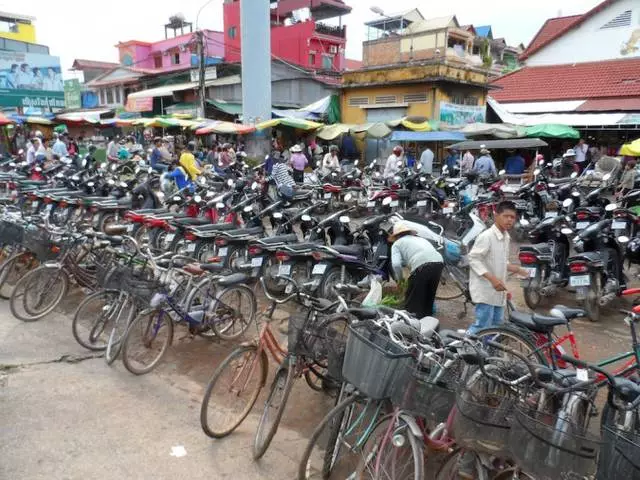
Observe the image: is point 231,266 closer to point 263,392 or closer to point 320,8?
point 263,392

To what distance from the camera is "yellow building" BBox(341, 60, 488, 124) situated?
64.7 ft

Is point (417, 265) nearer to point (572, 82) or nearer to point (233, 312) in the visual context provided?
point (233, 312)

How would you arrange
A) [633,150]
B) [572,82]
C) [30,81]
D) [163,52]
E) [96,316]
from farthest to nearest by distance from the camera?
[163,52], [30,81], [572,82], [633,150], [96,316]

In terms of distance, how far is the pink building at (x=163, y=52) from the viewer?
122ft

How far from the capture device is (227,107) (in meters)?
23.1

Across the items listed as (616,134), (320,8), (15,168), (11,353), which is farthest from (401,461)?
(320,8)

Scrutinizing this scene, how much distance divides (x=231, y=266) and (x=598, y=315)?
4412 mm

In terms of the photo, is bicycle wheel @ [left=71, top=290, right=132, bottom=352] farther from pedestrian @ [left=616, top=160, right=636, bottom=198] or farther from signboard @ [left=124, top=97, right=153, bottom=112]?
signboard @ [left=124, top=97, right=153, bottom=112]

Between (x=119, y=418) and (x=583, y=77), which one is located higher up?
(x=583, y=77)

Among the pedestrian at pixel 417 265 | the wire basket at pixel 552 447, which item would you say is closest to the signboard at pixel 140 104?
the pedestrian at pixel 417 265

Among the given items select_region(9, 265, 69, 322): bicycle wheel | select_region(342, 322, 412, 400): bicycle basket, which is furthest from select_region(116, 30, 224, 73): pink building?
select_region(342, 322, 412, 400): bicycle basket

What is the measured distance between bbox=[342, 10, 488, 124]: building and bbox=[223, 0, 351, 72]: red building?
10.8m

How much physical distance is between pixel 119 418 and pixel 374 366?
2.24 meters

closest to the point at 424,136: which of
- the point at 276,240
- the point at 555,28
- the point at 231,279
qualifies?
the point at 276,240
